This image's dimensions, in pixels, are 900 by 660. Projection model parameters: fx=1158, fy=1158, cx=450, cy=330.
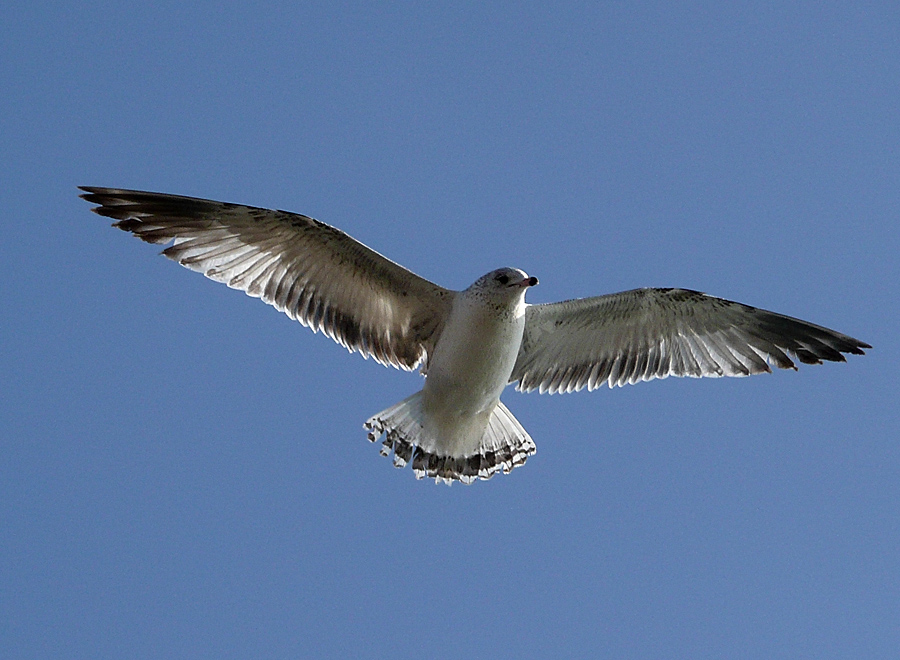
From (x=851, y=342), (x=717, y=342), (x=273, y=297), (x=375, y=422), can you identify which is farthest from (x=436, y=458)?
(x=851, y=342)

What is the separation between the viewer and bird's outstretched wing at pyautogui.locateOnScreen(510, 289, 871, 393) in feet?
31.9

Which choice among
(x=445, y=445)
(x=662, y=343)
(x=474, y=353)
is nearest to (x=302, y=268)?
(x=474, y=353)

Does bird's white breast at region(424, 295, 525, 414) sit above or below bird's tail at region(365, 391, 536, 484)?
above

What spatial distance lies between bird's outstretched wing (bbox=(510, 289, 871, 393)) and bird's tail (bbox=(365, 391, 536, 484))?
1.85 feet

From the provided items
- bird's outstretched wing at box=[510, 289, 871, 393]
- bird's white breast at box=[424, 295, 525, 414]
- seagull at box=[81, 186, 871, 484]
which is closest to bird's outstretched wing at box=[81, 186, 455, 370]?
seagull at box=[81, 186, 871, 484]

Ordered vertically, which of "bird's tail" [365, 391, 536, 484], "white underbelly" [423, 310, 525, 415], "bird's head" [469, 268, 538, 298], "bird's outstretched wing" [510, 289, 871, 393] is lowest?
"bird's tail" [365, 391, 536, 484]

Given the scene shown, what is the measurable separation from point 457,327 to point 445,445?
1.11m

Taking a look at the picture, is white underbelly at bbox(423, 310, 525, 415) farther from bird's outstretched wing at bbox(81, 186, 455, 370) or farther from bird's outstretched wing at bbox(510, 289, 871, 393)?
bird's outstretched wing at bbox(510, 289, 871, 393)

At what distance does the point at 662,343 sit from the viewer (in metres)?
9.98

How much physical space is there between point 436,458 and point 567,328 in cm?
155

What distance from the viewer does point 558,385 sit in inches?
397

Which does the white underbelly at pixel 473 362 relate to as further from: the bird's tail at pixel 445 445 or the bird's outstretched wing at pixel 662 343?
the bird's outstretched wing at pixel 662 343

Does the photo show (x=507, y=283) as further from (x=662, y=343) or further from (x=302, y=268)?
(x=662, y=343)

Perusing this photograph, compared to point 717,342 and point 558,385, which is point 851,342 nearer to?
point 717,342
